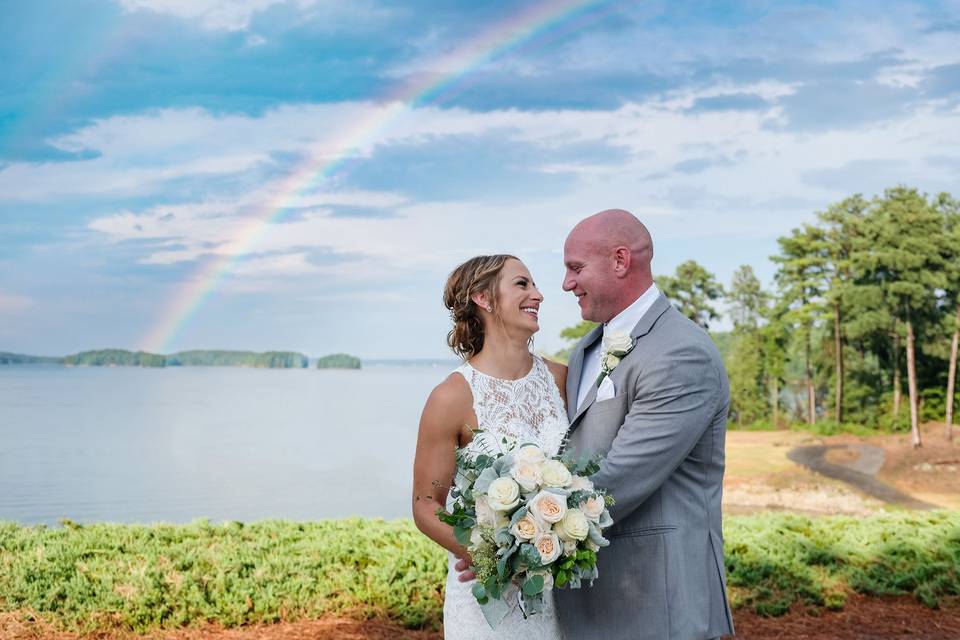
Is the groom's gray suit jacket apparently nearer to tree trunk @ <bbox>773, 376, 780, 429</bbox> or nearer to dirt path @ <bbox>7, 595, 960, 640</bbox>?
dirt path @ <bbox>7, 595, 960, 640</bbox>

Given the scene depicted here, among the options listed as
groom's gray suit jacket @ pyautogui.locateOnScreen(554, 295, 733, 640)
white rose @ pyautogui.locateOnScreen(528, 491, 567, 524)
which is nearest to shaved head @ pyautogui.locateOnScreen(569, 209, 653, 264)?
groom's gray suit jacket @ pyautogui.locateOnScreen(554, 295, 733, 640)

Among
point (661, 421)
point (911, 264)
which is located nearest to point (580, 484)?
point (661, 421)

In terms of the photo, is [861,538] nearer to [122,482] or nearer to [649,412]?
[649,412]

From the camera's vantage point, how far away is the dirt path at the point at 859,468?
26422 mm

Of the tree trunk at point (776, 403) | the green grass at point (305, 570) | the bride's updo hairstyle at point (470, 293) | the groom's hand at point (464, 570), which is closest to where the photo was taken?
the groom's hand at point (464, 570)

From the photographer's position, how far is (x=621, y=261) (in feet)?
11.6

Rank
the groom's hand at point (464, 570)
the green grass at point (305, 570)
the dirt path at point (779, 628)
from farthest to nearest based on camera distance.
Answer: the green grass at point (305, 570)
the dirt path at point (779, 628)
the groom's hand at point (464, 570)

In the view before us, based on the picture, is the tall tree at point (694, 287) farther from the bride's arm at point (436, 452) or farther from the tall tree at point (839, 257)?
the bride's arm at point (436, 452)

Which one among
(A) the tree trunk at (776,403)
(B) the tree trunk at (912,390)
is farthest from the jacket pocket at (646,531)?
(A) the tree trunk at (776,403)

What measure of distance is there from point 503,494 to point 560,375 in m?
1.53

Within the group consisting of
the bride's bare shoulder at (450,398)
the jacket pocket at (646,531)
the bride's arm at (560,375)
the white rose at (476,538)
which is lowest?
the jacket pocket at (646,531)

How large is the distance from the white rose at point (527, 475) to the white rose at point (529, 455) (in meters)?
0.01

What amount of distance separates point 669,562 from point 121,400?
66095 millimetres

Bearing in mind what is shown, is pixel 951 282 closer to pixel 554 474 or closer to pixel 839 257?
pixel 839 257
